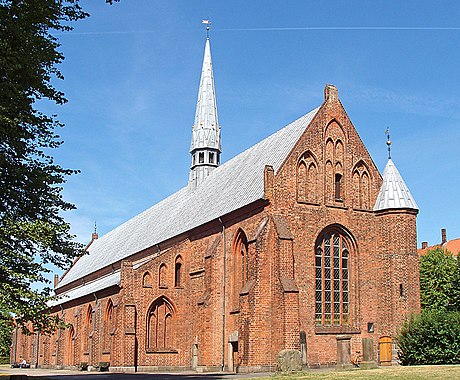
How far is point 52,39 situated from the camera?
20.6 m

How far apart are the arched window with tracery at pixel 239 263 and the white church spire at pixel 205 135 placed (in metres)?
15.8

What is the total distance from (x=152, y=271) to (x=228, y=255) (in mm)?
6302

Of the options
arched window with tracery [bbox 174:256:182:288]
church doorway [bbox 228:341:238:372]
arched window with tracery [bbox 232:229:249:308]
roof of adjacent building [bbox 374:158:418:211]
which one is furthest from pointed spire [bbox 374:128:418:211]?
arched window with tracery [bbox 174:256:182:288]

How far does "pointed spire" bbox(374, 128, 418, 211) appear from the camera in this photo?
1330 inches

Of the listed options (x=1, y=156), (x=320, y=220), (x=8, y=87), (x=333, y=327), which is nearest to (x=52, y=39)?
(x=8, y=87)

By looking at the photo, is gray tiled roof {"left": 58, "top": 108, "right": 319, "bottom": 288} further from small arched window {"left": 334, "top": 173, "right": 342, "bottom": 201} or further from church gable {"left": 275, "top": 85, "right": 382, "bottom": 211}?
A: small arched window {"left": 334, "top": 173, "right": 342, "bottom": 201}

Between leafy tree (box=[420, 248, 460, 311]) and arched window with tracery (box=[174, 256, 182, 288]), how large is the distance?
29.1m

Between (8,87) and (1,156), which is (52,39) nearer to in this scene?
(8,87)

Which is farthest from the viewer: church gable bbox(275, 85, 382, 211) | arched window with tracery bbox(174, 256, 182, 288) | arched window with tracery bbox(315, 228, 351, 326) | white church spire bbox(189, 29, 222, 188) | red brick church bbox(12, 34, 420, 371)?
white church spire bbox(189, 29, 222, 188)

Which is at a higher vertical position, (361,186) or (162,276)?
(361,186)

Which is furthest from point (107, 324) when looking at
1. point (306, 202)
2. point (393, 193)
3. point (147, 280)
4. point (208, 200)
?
point (393, 193)

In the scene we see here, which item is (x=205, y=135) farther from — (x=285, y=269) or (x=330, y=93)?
(x=285, y=269)

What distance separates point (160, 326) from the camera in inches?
1559

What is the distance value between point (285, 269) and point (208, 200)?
12690mm
